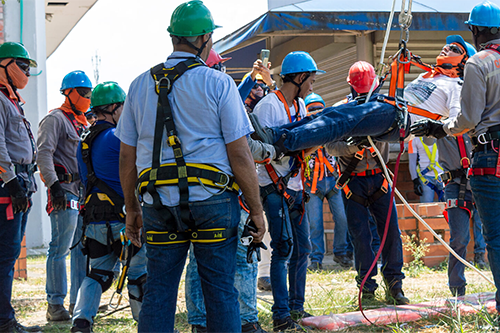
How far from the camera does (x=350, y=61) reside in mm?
10859

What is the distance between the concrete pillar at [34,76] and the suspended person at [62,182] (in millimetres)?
3993

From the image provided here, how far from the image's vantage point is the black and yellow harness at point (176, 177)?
2.69m

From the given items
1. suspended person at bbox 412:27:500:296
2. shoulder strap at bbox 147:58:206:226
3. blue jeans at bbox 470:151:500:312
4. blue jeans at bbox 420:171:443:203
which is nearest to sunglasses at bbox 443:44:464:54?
suspended person at bbox 412:27:500:296

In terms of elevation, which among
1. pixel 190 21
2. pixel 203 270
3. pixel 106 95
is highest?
pixel 190 21

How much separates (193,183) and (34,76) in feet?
26.3

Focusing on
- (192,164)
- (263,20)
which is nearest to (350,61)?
(263,20)

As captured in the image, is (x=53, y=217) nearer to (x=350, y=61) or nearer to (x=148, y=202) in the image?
(x=148, y=202)

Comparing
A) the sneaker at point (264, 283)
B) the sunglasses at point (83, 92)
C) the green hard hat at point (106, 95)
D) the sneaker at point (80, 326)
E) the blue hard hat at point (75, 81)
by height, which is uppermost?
the blue hard hat at point (75, 81)

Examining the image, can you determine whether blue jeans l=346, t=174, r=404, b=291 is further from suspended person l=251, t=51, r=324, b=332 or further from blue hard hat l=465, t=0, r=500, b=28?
blue hard hat l=465, t=0, r=500, b=28

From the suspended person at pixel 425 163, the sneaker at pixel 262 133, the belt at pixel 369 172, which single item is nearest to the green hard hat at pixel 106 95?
the sneaker at pixel 262 133

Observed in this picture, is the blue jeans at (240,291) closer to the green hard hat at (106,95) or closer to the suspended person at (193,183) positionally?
the suspended person at (193,183)

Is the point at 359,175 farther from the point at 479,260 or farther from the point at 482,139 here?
the point at 479,260

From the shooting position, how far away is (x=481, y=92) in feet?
12.4

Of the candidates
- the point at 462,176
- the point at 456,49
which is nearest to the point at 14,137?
the point at 462,176
